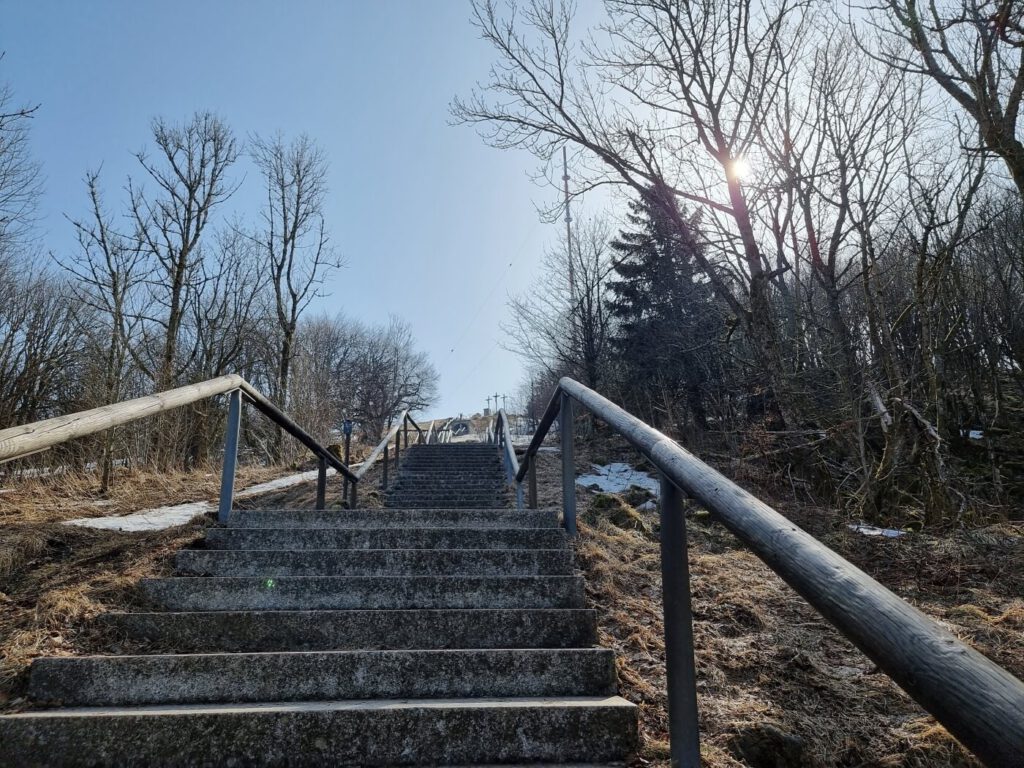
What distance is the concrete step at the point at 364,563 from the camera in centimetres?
293

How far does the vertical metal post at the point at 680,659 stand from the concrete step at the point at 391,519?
2111mm

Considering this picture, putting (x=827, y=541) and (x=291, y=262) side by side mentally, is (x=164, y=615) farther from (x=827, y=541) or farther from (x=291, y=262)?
(x=291, y=262)

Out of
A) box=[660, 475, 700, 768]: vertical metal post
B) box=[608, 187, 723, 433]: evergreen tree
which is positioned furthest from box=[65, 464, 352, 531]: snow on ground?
box=[608, 187, 723, 433]: evergreen tree

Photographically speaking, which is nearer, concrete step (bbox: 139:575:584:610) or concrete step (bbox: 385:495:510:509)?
concrete step (bbox: 139:575:584:610)

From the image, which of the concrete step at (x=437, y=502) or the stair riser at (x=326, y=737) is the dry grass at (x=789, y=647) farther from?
the concrete step at (x=437, y=502)

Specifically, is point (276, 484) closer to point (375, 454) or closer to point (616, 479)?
point (375, 454)

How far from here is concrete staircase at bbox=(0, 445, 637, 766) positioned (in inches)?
70.1

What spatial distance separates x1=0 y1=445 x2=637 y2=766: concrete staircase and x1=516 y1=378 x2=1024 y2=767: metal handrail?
0.48 metres

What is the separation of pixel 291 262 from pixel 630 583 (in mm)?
17143

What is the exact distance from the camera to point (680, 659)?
61.4 inches

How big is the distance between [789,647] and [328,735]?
180cm

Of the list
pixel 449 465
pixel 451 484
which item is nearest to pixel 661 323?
pixel 449 465

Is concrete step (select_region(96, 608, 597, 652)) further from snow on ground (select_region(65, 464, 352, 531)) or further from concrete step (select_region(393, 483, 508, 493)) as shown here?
concrete step (select_region(393, 483, 508, 493))

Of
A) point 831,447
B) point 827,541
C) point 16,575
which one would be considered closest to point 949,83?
point 831,447
